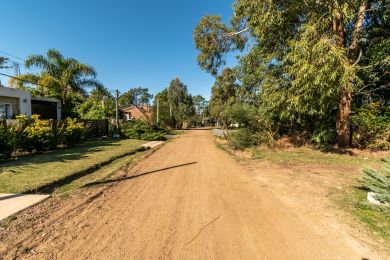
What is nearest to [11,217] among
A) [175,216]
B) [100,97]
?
[175,216]

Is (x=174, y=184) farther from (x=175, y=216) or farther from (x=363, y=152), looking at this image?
(x=363, y=152)

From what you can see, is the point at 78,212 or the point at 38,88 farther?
the point at 38,88

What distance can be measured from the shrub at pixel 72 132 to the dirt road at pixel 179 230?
8.37 m

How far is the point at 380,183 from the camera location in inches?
178

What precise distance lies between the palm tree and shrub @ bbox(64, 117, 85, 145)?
9161 mm

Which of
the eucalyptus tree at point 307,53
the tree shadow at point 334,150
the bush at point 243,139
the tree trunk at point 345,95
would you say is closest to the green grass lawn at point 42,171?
the bush at point 243,139

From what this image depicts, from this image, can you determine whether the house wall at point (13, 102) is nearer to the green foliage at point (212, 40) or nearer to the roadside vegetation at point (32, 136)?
the roadside vegetation at point (32, 136)

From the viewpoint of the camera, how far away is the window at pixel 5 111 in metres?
14.9

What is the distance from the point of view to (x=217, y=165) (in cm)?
886

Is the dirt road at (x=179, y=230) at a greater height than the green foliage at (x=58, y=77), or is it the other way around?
the green foliage at (x=58, y=77)

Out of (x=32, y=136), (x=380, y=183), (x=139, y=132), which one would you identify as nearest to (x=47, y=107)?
(x=139, y=132)

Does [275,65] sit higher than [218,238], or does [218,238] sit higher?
[275,65]

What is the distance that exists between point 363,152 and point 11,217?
43.3 ft

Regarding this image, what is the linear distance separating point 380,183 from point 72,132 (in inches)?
521
